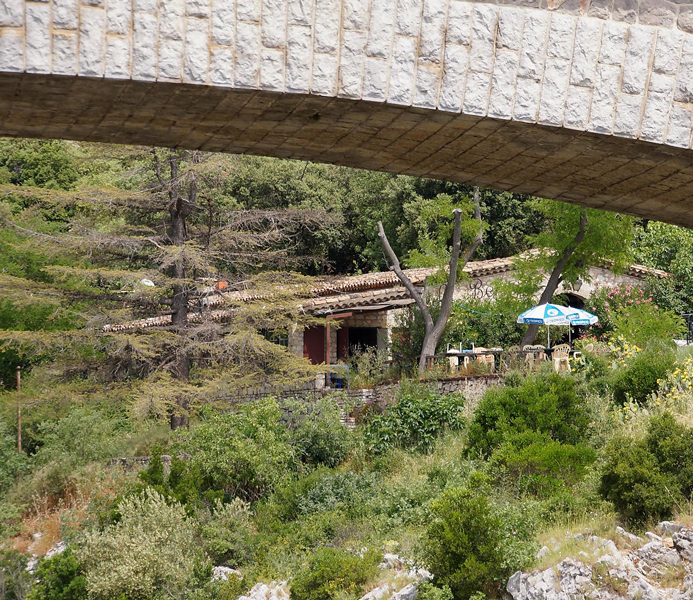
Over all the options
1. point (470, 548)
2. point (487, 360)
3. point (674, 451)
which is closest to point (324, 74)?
point (470, 548)

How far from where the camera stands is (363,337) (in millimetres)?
25828

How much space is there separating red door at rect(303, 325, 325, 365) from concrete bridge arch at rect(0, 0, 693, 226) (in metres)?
21.0

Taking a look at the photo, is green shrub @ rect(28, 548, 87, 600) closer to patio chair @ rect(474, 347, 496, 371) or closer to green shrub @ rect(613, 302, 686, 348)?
patio chair @ rect(474, 347, 496, 371)

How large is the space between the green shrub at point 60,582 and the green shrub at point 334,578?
9.11 ft

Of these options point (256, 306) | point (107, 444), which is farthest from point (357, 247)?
point (107, 444)

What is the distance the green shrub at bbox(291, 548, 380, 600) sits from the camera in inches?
380

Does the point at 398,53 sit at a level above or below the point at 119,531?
above

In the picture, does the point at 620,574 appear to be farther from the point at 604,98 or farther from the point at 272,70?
the point at 272,70

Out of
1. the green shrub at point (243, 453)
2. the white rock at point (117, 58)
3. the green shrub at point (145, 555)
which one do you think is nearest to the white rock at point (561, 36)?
the white rock at point (117, 58)

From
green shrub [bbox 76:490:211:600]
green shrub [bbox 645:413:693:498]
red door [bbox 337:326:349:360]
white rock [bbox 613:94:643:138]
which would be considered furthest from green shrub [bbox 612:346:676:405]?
red door [bbox 337:326:349:360]

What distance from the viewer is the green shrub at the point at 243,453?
45.4 ft

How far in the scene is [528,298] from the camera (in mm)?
21328

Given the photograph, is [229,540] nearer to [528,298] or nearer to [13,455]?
[13,455]

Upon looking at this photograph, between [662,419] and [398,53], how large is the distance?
24.6 feet
